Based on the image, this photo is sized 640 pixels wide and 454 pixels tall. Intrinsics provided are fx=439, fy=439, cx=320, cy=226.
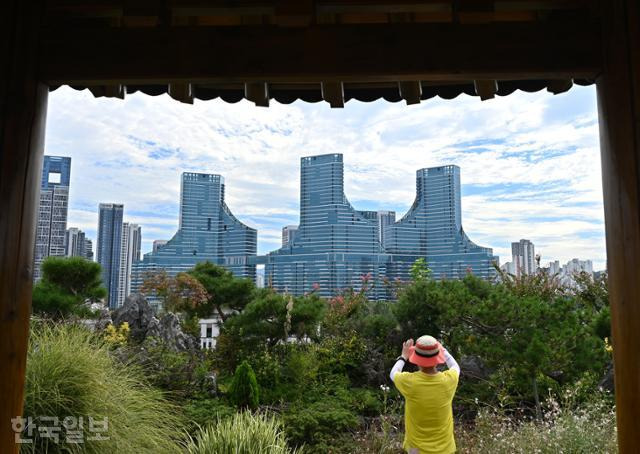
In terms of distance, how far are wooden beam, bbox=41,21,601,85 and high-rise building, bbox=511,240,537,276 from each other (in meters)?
5.19

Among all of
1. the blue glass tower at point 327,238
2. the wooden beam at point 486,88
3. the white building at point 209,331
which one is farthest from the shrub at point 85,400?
the blue glass tower at point 327,238

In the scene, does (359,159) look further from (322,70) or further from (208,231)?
(322,70)

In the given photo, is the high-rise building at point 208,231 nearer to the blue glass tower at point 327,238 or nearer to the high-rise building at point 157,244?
the high-rise building at point 157,244

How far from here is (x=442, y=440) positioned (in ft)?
9.87

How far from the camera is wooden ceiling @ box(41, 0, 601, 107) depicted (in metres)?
1.56

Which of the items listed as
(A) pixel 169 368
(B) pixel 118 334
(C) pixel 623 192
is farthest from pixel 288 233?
(C) pixel 623 192

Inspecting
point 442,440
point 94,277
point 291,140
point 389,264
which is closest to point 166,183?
point 291,140

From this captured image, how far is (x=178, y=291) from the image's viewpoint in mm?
7184

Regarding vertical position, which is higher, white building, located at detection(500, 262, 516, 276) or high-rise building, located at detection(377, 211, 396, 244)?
high-rise building, located at detection(377, 211, 396, 244)

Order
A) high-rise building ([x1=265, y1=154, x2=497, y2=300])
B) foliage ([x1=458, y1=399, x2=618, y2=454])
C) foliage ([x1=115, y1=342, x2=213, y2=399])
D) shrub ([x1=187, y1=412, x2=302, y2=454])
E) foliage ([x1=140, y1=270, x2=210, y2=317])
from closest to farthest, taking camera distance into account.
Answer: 1. shrub ([x1=187, y1=412, x2=302, y2=454])
2. foliage ([x1=458, y1=399, x2=618, y2=454])
3. foliage ([x1=115, y1=342, x2=213, y2=399])
4. foliage ([x1=140, y1=270, x2=210, y2=317])
5. high-rise building ([x1=265, y1=154, x2=497, y2=300])

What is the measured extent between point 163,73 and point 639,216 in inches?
66.7

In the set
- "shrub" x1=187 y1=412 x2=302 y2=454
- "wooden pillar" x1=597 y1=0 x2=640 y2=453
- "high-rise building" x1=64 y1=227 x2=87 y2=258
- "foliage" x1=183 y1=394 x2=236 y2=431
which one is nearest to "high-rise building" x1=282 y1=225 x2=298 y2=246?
"high-rise building" x1=64 y1=227 x2=87 y2=258

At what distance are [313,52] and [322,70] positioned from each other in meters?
0.07

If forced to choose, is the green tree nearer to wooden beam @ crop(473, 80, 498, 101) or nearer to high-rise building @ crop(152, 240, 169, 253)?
high-rise building @ crop(152, 240, 169, 253)
